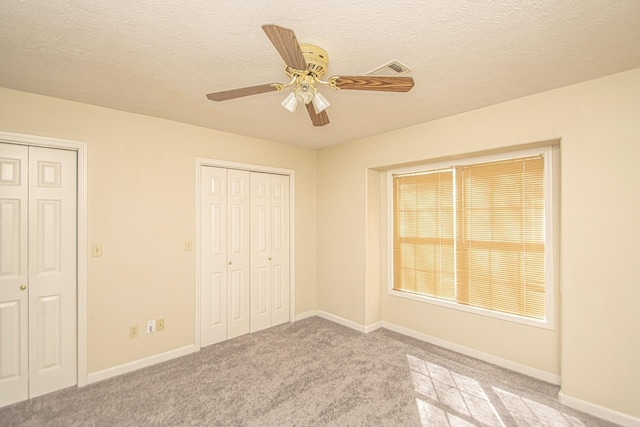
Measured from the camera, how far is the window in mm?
2754

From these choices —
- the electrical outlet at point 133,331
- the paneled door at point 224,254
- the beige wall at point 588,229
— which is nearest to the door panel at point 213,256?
the paneled door at point 224,254

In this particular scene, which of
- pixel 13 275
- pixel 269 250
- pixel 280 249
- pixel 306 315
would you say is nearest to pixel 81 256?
pixel 13 275

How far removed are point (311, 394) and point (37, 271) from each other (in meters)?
2.53

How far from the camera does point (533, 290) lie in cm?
277

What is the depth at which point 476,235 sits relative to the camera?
316cm

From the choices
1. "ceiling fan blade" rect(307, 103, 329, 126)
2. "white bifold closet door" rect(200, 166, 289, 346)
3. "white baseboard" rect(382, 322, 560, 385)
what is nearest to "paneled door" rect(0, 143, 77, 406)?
"white bifold closet door" rect(200, 166, 289, 346)

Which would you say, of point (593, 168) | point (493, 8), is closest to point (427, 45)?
point (493, 8)

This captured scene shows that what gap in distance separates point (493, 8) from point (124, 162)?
10.2 ft

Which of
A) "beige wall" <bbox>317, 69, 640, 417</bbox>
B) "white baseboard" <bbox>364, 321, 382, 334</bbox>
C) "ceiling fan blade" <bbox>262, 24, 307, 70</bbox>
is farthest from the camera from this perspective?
"white baseboard" <bbox>364, 321, 382, 334</bbox>

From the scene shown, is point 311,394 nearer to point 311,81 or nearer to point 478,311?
point 478,311

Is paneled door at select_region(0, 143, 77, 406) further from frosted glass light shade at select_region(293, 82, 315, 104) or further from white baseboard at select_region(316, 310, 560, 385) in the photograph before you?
white baseboard at select_region(316, 310, 560, 385)

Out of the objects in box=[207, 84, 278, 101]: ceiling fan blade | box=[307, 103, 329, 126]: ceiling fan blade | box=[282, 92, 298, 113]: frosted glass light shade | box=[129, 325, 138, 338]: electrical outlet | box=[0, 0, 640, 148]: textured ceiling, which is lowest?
box=[129, 325, 138, 338]: electrical outlet

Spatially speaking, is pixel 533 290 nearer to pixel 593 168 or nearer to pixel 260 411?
pixel 593 168

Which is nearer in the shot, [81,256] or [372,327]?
[81,256]
